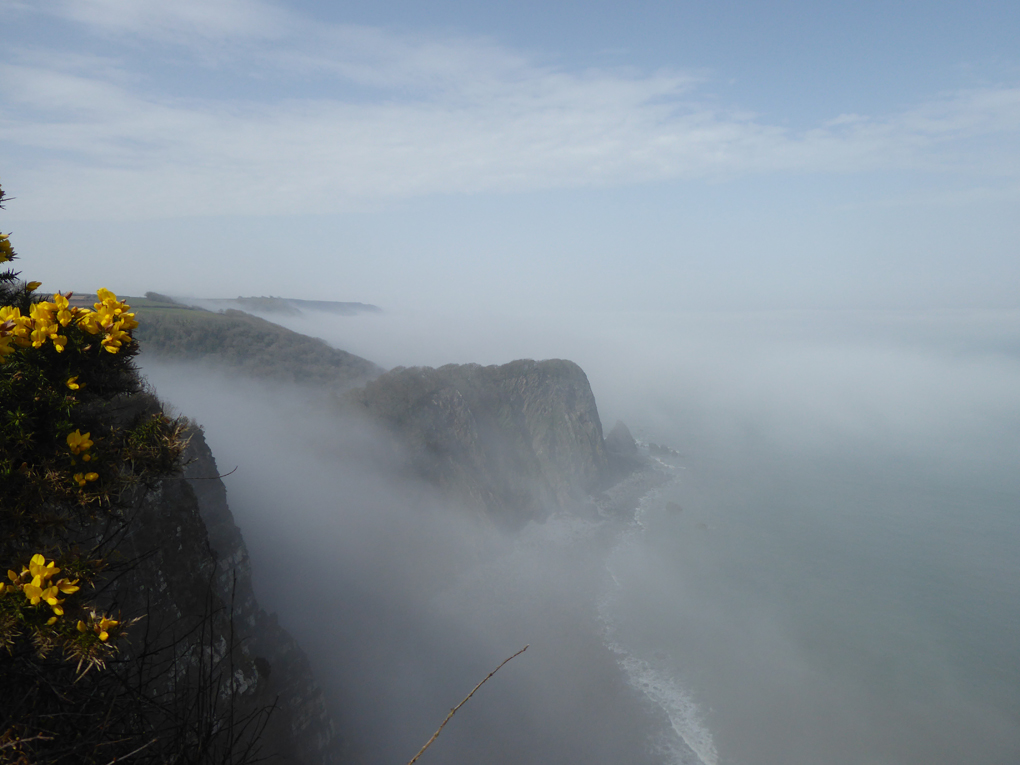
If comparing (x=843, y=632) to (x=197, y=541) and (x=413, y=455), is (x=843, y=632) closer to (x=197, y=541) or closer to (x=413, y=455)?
(x=413, y=455)

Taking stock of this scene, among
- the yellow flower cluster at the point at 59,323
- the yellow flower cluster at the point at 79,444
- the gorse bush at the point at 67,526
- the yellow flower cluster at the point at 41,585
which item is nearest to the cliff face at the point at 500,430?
the gorse bush at the point at 67,526

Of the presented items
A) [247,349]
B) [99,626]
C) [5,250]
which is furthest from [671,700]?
[247,349]

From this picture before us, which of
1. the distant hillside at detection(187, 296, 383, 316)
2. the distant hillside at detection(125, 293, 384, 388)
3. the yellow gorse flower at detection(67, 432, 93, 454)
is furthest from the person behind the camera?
the distant hillside at detection(187, 296, 383, 316)

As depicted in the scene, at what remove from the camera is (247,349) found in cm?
4788

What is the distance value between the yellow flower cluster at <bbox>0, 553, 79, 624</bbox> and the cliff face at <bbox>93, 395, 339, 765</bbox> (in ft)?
14.1

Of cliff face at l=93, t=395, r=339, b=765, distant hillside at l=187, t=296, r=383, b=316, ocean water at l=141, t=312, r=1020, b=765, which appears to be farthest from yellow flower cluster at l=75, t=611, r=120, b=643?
distant hillside at l=187, t=296, r=383, b=316

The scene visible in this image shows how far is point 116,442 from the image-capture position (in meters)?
3.63

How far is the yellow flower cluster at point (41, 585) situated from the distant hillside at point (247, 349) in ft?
144

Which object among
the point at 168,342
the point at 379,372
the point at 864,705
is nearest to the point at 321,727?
the point at 864,705

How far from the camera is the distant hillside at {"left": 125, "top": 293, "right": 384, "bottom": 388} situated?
42.3 m

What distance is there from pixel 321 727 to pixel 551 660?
13707 millimetres

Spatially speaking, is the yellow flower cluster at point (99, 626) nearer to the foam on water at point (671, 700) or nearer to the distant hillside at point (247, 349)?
the foam on water at point (671, 700)

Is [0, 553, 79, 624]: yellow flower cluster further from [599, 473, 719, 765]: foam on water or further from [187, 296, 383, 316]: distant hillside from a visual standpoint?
[187, 296, 383, 316]: distant hillside

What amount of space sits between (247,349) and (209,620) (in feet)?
153
